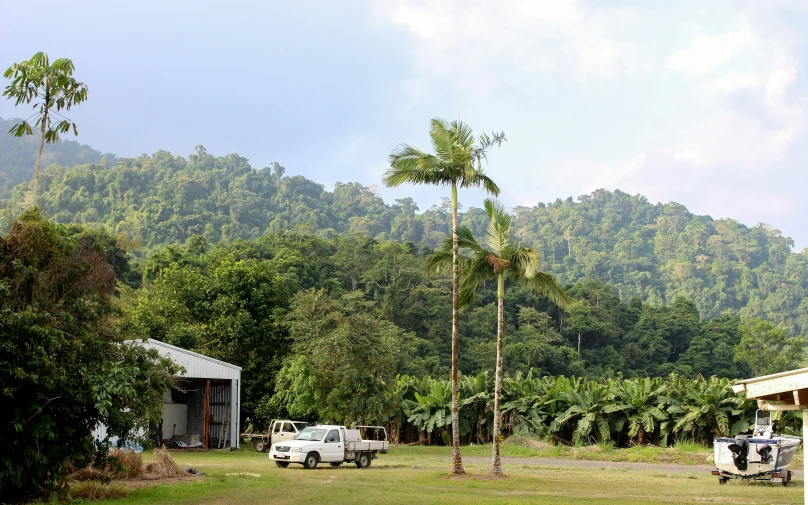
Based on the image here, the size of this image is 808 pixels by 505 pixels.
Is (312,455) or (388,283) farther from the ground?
(388,283)

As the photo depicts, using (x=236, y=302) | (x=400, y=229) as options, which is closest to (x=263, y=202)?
(x=400, y=229)

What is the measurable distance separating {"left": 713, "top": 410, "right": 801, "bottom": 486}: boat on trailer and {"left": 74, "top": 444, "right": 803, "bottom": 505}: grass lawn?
325 mm

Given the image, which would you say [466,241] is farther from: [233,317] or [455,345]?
[233,317]

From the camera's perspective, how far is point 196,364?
28.2 m

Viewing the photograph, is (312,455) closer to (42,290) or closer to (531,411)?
(42,290)

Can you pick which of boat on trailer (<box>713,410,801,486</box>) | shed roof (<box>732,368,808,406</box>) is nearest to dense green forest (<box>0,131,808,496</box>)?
boat on trailer (<box>713,410,801,486</box>)

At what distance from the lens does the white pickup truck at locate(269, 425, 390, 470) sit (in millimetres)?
22438

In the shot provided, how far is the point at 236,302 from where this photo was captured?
35094 millimetres

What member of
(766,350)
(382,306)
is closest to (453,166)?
(382,306)

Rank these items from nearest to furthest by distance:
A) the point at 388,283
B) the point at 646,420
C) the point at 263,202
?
the point at 646,420
the point at 388,283
the point at 263,202

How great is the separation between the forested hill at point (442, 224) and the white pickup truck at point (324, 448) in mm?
63685

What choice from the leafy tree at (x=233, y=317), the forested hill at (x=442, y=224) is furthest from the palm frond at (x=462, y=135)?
the forested hill at (x=442, y=224)

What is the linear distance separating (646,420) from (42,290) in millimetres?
23106

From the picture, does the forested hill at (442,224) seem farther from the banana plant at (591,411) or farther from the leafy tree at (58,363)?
the leafy tree at (58,363)
